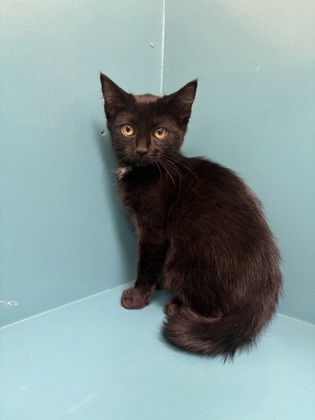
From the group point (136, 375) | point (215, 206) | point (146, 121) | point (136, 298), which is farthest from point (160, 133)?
point (136, 375)

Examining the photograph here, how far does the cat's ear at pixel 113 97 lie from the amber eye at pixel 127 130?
6 cm

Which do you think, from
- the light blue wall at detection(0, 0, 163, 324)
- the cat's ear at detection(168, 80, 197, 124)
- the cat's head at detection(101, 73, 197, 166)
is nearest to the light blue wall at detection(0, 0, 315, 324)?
the light blue wall at detection(0, 0, 163, 324)

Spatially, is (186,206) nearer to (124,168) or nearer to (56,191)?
(124,168)

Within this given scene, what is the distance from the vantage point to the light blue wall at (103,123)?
100 centimetres

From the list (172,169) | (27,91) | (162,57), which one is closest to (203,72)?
(162,57)

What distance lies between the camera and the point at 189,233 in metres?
1.07

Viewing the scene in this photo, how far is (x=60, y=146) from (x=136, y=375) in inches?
28.0

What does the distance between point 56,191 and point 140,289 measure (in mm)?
449

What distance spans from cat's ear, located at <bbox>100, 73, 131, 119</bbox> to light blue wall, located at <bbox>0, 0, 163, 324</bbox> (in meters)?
0.08

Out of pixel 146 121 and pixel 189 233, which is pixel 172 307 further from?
pixel 146 121

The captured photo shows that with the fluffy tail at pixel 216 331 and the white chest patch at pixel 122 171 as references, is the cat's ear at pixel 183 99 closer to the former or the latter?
the white chest patch at pixel 122 171

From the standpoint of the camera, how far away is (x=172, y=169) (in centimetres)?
117

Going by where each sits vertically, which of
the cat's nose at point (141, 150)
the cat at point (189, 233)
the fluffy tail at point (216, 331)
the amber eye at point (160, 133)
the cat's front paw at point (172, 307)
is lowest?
the cat's front paw at point (172, 307)

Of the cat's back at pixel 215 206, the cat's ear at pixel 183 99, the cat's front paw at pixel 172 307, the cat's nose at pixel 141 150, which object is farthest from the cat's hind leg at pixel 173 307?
the cat's ear at pixel 183 99
